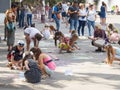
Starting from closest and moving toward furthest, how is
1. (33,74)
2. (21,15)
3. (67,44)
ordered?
(33,74)
(67,44)
(21,15)

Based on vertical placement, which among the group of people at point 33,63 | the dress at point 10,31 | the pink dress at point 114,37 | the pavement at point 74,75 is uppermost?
the dress at point 10,31

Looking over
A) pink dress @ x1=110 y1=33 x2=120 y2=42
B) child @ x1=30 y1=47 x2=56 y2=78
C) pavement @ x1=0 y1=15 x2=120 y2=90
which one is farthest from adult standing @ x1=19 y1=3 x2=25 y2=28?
child @ x1=30 y1=47 x2=56 y2=78

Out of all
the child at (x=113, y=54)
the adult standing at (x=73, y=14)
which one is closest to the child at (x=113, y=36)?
the adult standing at (x=73, y=14)

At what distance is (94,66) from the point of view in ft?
44.5

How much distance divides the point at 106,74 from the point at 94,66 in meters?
1.34

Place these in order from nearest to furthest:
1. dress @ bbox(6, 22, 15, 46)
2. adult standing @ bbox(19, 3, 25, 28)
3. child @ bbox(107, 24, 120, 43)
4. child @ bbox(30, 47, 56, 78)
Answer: child @ bbox(30, 47, 56, 78)
dress @ bbox(6, 22, 15, 46)
child @ bbox(107, 24, 120, 43)
adult standing @ bbox(19, 3, 25, 28)

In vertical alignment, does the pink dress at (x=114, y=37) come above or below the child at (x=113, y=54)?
above

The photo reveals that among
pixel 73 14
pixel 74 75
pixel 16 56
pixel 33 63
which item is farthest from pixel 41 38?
pixel 73 14

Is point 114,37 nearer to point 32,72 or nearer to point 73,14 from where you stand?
point 73,14

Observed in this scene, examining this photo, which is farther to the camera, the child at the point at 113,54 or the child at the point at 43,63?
the child at the point at 113,54

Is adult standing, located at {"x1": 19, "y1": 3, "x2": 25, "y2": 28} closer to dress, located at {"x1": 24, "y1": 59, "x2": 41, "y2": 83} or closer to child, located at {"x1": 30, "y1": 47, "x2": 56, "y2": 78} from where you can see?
child, located at {"x1": 30, "y1": 47, "x2": 56, "y2": 78}

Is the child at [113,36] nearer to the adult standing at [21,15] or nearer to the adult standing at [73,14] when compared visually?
the adult standing at [73,14]

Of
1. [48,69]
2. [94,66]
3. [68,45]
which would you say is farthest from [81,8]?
[48,69]

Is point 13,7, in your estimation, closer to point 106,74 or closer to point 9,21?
point 9,21
